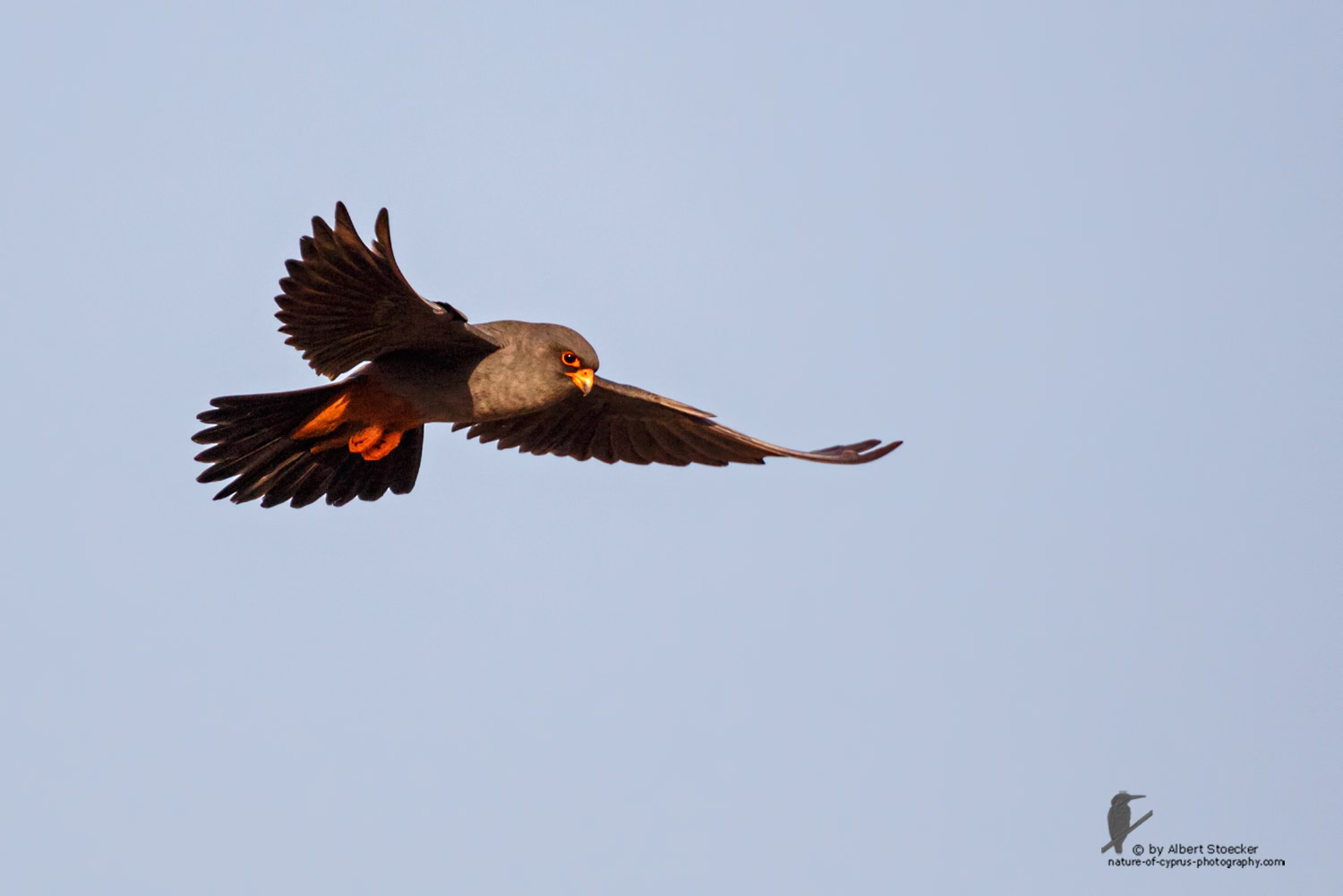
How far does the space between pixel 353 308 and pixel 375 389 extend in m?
0.78

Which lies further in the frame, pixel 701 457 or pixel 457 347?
pixel 701 457

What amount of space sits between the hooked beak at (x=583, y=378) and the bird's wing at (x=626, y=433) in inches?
47.4

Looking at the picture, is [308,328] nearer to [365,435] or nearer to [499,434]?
[365,435]

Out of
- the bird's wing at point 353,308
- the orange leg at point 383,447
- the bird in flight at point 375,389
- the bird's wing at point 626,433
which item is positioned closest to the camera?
the bird's wing at point 353,308

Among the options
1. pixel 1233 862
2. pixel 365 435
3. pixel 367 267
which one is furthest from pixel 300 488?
pixel 1233 862

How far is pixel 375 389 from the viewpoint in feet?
30.2

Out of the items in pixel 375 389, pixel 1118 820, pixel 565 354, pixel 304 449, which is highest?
pixel 565 354

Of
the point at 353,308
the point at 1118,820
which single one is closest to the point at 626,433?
the point at 353,308

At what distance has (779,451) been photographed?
406 inches

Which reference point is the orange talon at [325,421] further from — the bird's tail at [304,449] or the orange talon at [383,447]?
the orange talon at [383,447]

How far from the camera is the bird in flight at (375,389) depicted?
27.3 feet

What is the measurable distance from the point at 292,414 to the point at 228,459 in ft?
1.46

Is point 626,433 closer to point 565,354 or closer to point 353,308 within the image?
point 565,354

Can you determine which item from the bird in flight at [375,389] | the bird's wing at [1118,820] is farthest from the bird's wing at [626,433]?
the bird's wing at [1118,820]
